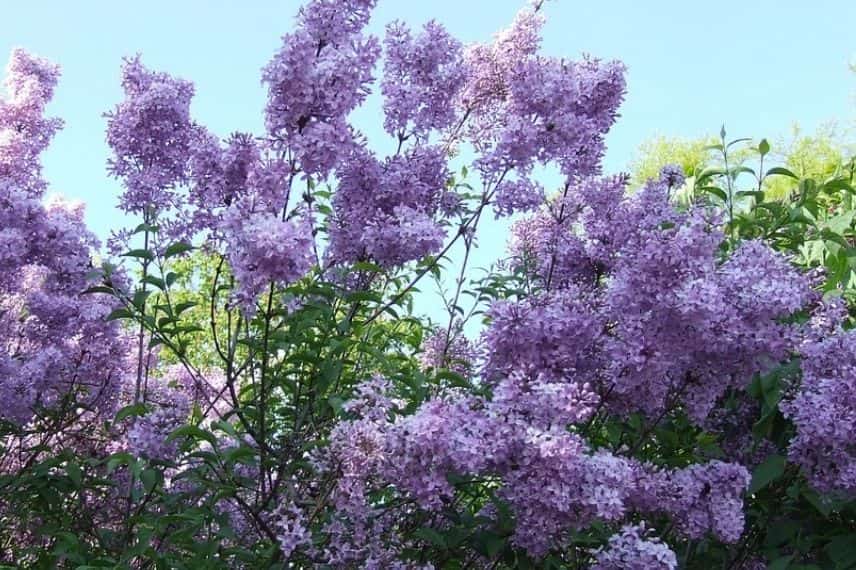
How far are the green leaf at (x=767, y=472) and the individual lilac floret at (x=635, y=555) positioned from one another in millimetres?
840

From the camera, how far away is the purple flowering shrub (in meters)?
2.95

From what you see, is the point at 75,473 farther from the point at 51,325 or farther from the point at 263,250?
the point at 263,250

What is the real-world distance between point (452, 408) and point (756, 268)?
1221 millimetres

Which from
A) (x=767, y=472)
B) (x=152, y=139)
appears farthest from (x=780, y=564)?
(x=152, y=139)

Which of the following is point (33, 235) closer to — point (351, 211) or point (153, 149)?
point (153, 149)

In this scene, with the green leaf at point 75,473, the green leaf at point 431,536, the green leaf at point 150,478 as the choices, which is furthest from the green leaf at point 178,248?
the green leaf at point 431,536

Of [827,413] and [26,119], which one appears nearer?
[827,413]

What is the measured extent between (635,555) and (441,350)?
7.16 ft

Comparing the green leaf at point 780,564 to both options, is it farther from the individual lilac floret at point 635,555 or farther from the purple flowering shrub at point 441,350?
the individual lilac floret at point 635,555

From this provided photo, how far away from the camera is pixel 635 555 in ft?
8.88

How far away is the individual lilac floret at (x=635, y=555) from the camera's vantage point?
268 centimetres

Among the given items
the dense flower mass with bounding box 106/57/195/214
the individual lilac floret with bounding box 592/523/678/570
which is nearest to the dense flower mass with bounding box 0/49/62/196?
the dense flower mass with bounding box 106/57/195/214

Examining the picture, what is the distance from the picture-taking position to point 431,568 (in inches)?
117

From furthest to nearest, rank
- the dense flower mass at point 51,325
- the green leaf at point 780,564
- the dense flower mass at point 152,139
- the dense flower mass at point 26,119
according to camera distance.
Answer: the dense flower mass at point 26,119 < the dense flower mass at point 51,325 < the dense flower mass at point 152,139 < the green leaf at point 780,564
